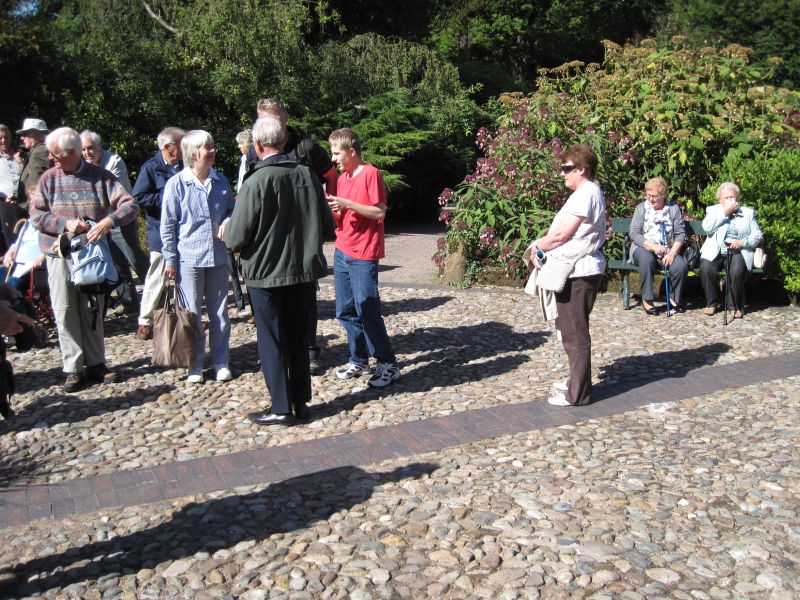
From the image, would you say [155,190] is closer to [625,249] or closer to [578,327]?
[578,327]

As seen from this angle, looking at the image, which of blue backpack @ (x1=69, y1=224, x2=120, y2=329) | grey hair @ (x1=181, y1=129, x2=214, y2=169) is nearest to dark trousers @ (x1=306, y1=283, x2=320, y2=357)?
grey hair @ (x1=181, y1=129, x2=214, y2=169)

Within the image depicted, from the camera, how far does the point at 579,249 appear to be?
5.62 meters

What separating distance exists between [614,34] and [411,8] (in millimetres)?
17725

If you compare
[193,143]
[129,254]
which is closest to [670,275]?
[193,143]

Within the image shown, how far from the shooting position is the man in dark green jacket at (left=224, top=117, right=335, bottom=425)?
5246 mm

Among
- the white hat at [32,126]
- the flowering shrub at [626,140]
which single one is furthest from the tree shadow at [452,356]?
the white hat at [32,126]

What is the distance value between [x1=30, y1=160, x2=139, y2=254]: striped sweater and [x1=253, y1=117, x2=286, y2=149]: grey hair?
1.50 m

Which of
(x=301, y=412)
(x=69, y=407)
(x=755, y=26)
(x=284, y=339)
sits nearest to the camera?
(x=284, y=339)

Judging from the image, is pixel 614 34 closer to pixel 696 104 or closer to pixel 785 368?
pixel 696 104

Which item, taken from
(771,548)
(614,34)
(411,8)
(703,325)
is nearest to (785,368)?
(703,325)

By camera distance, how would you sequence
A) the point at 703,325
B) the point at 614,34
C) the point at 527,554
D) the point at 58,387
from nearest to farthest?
the point at 527,554 < the point at 58,387 < the point at 703,325 < the point at 614,34

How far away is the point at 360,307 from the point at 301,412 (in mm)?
924

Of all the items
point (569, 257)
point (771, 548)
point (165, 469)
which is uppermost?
point (569, 257)

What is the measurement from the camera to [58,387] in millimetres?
6469
